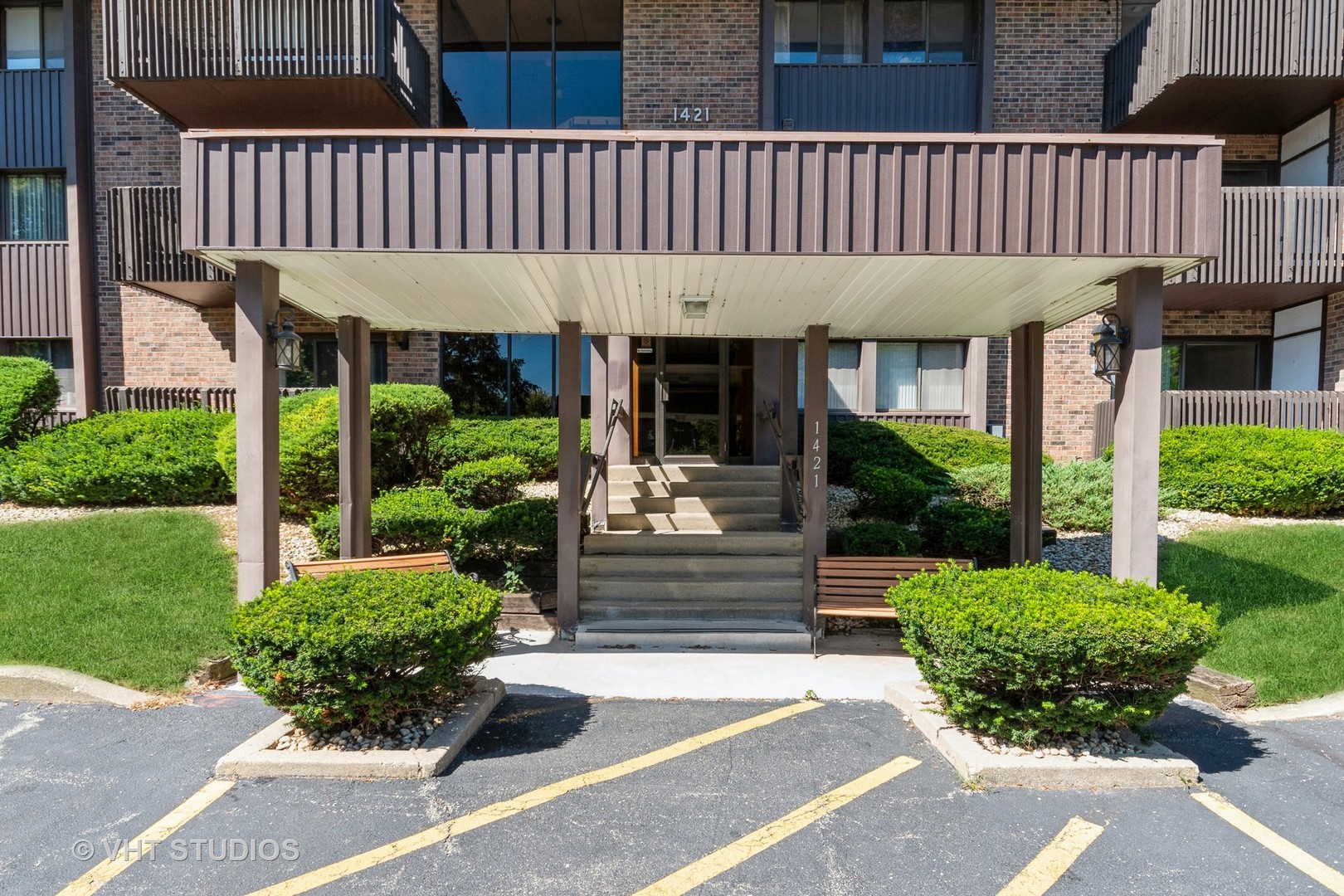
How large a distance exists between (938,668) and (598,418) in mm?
6330

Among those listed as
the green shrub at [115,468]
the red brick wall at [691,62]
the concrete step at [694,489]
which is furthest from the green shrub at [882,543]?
the green shrub at [115,468]

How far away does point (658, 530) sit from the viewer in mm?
8758

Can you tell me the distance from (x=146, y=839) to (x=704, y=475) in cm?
712

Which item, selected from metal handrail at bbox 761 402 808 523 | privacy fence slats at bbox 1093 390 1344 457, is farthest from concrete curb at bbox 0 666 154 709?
privacy fence slats at bbox 1093 390 1344 457

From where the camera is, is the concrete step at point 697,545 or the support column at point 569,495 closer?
the support column at point 569,495

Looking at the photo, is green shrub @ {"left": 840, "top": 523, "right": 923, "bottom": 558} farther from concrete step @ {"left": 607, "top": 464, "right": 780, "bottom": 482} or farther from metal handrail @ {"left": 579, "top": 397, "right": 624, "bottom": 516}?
metal handrail @ {"left": 579, "top": 397, "right": 624, "bottom": 516}

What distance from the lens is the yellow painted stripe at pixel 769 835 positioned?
306 cm

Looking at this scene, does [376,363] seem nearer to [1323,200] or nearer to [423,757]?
[423,757]

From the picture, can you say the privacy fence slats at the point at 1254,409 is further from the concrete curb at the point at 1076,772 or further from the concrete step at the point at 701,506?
the concrete curb at the point at 1076,772

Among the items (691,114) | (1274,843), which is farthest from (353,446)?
(691,114)

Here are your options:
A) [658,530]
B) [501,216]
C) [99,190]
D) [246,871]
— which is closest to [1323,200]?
[658,530]

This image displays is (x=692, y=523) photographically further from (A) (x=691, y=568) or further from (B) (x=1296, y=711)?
(B) (x=1296, y=711)

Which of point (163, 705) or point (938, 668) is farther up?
point (938, 668)

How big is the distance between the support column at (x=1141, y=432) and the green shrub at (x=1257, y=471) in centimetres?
606
